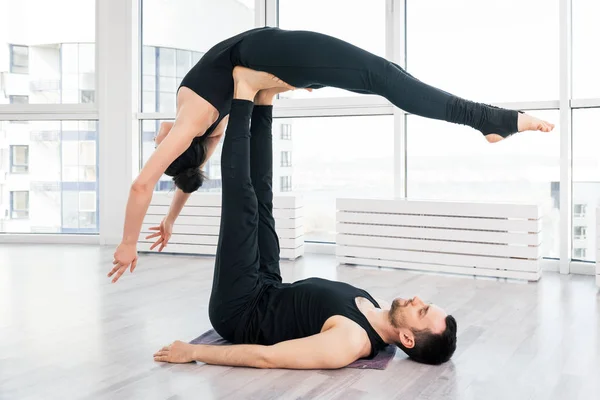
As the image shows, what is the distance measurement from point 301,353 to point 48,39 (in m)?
5.28

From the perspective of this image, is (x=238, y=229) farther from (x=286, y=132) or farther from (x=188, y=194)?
(x=286, y=132)

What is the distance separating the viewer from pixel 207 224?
5652 millimetres

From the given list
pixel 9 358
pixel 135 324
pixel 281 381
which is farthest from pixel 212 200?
pixel 281 381

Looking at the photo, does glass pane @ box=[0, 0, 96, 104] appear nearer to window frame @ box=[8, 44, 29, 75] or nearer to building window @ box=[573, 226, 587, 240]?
window frame @ box=[8, 44, 29, 75]

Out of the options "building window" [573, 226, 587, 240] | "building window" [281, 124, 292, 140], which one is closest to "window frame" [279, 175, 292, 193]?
"building window" [281, 124, 292, 140]

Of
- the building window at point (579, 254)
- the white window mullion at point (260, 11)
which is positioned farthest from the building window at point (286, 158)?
the building window at point (579, 254)

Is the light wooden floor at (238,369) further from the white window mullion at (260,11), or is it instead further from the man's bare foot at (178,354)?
the white window mullion at (260,11)

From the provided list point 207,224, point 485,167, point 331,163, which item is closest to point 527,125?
point 485,167

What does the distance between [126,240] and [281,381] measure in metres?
0.85

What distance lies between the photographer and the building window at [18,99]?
21.5 feet

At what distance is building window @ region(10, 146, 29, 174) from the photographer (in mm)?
6566

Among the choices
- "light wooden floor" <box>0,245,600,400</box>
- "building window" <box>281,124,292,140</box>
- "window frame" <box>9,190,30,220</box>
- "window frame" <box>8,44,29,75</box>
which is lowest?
"light wooden floor" <box>0,245,600,400</box>

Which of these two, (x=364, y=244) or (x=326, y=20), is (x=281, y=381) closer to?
(x=364, y=244)

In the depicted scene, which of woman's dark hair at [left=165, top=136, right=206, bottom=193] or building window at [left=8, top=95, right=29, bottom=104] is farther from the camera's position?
building window at [left=8, top=95, right=29, bottom=104]
